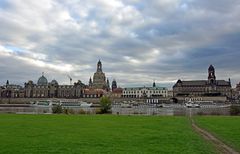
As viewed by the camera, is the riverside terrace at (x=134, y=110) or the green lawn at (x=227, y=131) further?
the riverside terrace at (x=134, y=110)

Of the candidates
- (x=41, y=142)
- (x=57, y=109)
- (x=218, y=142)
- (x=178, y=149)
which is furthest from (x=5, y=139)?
(x=57, y=109)

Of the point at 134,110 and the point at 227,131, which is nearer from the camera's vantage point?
the point at 227,131

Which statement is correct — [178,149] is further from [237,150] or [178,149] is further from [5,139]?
[5,139]

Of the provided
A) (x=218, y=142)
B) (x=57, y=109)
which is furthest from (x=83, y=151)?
(x=57, y=109)

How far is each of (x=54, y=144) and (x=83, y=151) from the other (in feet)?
10.5

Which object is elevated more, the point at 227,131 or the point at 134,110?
A: the point at 134,110

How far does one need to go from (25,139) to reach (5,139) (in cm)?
120

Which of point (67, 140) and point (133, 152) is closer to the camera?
point (133, 152)

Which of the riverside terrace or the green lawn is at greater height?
the riverside terrace

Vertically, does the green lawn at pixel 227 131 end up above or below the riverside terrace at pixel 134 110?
below

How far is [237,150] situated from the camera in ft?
65.1

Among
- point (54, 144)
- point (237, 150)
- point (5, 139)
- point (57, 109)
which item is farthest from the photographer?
point (57, 109)

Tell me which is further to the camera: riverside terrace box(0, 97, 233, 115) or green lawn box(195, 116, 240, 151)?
riverside terrace box(0, 97, 233, 115)

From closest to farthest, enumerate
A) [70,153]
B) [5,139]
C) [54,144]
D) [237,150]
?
1. [70,153]
2. [237,150]
3. [54,144]
4. [5,139]
